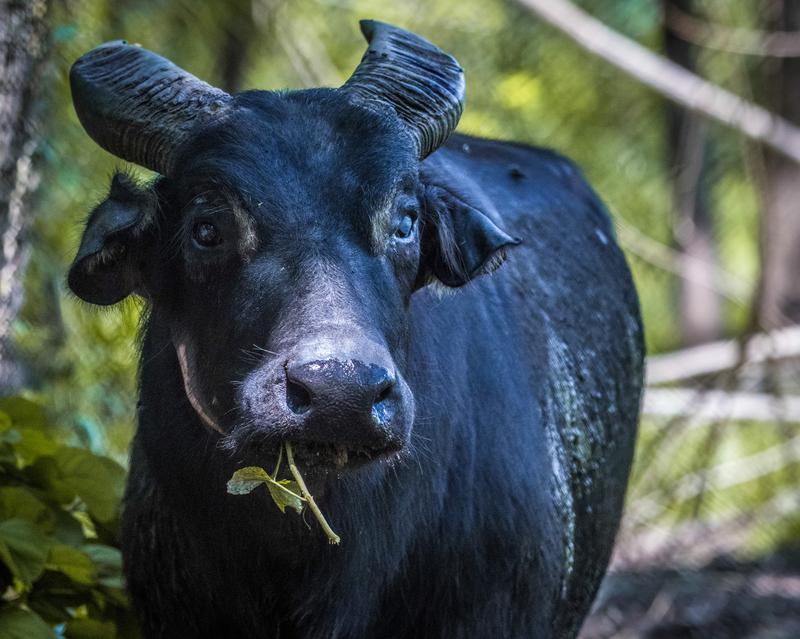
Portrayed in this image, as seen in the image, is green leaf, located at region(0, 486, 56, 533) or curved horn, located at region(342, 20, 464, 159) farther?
green leaf, located at region(0, 486, 56, 533)

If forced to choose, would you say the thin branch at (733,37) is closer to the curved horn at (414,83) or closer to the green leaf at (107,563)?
the curved horn at (414,83)

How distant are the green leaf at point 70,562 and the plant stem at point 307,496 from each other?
114cm

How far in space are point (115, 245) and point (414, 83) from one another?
1156mm

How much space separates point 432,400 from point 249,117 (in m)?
1.12

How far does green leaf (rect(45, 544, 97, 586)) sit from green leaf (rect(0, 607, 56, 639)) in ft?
0.71

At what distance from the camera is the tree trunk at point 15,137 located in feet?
18.8

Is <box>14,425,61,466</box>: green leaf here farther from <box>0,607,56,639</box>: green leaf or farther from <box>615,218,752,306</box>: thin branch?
<box>615,218,752,306</box>: thin branch

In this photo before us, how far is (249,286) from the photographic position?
415 cm

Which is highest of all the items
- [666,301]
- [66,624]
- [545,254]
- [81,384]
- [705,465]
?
[545,254]

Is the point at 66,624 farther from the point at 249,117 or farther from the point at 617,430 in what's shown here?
the point at 617,430

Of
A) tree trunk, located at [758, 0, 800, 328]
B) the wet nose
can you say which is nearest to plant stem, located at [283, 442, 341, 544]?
the wet nose

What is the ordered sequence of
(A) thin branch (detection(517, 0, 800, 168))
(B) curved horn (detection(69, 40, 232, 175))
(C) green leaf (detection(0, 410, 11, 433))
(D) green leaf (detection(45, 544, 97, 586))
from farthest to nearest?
1. (A) thin branch (detection(517, 0, 800, 168))
2. (C) green leaf (detection(0, 410, 11, 433))
3. (D) green leaf (detection(45, 544, 97, 586))
4. (B) curved horn (detection(69, 40, 232, 175))

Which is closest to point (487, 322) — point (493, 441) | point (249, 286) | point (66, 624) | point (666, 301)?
point (493, 441)

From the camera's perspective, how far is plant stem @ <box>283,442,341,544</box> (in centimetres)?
390
